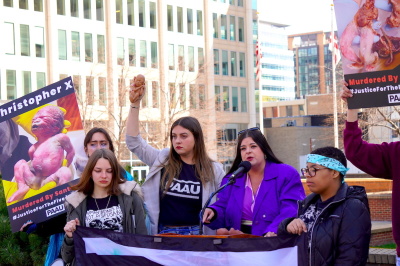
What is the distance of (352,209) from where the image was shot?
14.9ft

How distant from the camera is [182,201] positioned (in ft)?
20.6

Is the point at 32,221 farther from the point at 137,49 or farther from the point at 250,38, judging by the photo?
the point at 250,38

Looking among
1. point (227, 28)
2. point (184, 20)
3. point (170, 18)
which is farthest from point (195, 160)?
point (227, 28)

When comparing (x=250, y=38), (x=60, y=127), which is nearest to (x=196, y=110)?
(x=250, y=38)

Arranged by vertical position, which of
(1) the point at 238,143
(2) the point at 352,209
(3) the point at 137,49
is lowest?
(2) the point at 352,209

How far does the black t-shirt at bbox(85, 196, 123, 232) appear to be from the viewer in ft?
19.6

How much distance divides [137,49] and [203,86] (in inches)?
313

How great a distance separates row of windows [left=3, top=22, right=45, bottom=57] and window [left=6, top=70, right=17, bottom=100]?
1564 millimetres

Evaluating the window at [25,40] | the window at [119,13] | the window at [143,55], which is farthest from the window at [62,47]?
the window at [143,55]

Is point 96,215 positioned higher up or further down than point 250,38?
further down

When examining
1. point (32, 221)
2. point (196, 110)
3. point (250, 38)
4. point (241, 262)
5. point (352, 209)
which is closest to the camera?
point (352, 209)

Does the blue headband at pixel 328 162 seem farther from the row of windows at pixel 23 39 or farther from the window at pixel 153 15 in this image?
the window at pixel 153 15

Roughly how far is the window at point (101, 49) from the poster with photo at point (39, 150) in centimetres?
4929

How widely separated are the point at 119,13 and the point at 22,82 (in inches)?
480
